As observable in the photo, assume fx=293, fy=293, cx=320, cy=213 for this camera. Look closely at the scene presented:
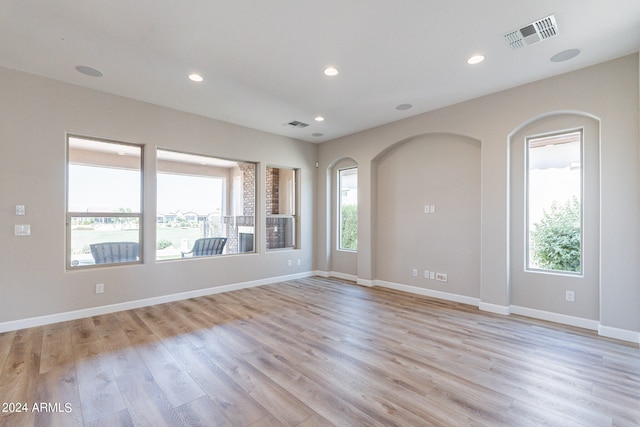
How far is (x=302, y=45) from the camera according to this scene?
2.93m

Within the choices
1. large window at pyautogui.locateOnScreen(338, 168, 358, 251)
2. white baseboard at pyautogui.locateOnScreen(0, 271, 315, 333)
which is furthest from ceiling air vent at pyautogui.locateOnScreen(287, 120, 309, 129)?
white baseboard at pyautogui.locateOnScreen(0, 271, 315, 333)

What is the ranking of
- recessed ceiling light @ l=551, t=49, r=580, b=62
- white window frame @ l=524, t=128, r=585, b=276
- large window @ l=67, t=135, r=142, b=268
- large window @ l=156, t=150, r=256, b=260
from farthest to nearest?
large window @ l=156, t=150, r=256, b=260 < large window @ l=67, t=135, r=142, b=268 < white window frame @ l=524, t=128, r=585, b=276 < recessed ceiling light @ l=551, t=49, r=580, b=62

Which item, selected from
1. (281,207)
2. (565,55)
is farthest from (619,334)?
(281,207)

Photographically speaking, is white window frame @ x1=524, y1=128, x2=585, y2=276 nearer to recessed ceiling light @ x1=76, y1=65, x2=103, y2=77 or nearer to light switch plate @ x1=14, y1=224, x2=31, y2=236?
recessed ceiling light @ x1=76, y1=65, x2=103, y2=77

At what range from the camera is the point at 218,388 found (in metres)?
2.25

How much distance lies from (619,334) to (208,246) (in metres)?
5.70

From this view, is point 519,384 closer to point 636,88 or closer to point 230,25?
point 636,88

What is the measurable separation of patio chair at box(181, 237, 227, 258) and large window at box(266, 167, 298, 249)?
3.28 ft

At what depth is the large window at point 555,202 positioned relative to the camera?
366 cm

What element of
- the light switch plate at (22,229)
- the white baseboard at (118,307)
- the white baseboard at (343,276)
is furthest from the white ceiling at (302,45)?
the white baseboard at (343,276)

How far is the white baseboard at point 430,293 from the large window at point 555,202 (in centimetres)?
100

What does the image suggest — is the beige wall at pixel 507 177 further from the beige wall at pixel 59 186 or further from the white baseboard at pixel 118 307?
the beige wall at pixel 59 186

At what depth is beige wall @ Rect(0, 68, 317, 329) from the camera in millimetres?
3398

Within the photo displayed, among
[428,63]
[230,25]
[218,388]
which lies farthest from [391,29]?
[218,388]
